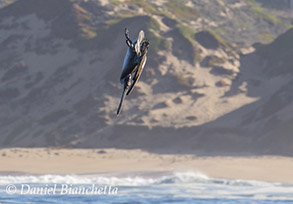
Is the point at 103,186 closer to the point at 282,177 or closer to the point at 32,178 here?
the point at 32,178

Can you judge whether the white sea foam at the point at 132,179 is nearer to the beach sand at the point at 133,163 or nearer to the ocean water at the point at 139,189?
the ocean water at the point at 139,189

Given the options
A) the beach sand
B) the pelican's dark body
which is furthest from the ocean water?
the pelican's dark body

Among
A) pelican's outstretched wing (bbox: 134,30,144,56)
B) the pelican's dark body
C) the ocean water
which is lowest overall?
the ocean water

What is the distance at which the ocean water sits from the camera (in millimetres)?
38000

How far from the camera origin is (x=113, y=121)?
2867 inches

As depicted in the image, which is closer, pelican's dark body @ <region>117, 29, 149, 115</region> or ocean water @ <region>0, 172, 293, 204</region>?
pelican's dark body @ <region>117, 29, 149, 115</region>

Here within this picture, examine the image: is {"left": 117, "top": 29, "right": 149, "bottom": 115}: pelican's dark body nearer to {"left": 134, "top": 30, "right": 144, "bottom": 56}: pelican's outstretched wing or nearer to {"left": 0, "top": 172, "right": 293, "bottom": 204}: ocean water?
{"left": 134, "top": 30, "right": 144, "bottom": 56}: pelican's outstretched wing

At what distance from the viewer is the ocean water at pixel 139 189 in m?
38.0

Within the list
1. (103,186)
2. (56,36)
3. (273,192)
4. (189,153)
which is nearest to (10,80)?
(56,36)

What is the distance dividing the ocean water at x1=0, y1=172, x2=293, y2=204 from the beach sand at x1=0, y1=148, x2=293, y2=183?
2194mm

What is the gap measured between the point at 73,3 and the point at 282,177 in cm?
5291

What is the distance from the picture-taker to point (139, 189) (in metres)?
44.1

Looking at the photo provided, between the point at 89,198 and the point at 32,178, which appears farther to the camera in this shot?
the point at 32,178

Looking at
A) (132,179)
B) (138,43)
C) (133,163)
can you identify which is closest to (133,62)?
(138,43)
